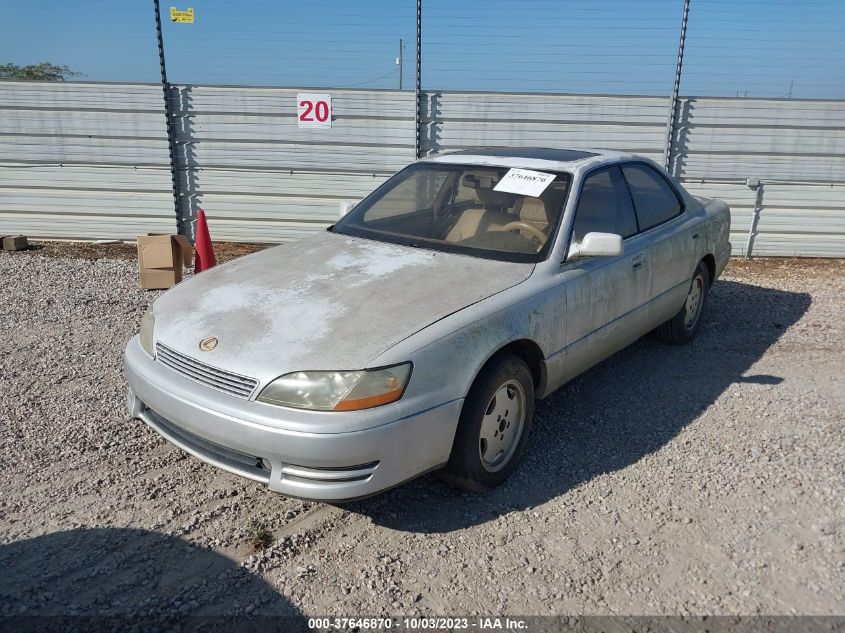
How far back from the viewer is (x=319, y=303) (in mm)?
3256

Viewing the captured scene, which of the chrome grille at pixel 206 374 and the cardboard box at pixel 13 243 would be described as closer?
the chrome grille at pixel 206 374

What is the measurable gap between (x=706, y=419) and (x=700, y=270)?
5.56ft

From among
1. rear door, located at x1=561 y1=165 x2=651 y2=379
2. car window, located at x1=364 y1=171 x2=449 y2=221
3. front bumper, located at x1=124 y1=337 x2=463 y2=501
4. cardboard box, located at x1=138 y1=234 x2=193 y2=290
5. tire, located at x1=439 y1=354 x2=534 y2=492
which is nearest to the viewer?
front bumper, located at x1=124 y1=337 x2=463 y2=501

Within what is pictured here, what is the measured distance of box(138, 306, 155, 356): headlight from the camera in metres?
3.32

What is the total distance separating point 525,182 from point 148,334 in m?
2.36

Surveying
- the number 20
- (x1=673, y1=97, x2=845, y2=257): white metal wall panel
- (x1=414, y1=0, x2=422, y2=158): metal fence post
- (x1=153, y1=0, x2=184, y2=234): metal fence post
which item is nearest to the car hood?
(x1=414, y1=0, x2=422, y2=158): metal fence post

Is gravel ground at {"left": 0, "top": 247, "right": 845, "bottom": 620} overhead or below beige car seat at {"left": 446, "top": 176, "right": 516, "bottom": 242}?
below

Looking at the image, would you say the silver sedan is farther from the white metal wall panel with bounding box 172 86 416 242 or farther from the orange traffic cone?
the white metal wall panel with bounding box 172 86 416 242

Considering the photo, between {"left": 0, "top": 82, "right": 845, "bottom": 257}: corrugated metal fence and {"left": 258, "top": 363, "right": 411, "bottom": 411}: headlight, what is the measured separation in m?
6.59

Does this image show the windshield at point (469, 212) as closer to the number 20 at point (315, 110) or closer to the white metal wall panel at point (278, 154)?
the white metal wall panel at point (278, 154)

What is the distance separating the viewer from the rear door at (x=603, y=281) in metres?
3.81

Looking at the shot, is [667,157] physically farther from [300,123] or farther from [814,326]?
[300,123]

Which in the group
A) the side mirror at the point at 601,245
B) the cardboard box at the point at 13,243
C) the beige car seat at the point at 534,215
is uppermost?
the beige car seat at the point at 534,215

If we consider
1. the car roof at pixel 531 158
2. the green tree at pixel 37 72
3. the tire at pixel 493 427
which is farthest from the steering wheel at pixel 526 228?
the green tree at pixel 37 72
